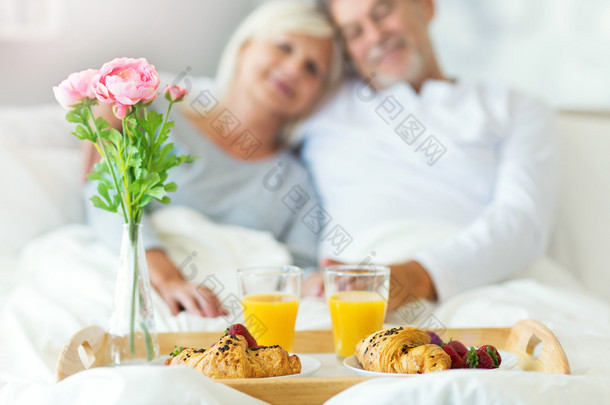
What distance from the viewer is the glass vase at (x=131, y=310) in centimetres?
79

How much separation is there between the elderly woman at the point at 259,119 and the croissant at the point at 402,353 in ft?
2.78

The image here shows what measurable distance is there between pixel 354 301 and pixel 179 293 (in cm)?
41

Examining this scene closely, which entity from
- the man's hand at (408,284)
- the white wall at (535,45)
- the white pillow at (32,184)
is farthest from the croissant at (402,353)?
the white wall at (535,45)

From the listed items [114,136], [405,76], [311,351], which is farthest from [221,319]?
[405,76]

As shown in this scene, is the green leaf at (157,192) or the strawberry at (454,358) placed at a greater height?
the green leaf at (157,192)

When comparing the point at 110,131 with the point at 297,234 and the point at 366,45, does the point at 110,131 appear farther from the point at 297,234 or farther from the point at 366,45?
the point at 366,45

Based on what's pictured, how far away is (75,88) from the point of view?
0.76m

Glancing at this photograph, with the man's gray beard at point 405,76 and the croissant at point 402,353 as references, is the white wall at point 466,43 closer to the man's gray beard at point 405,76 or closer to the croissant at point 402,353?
the man's gray beard at point 405,76

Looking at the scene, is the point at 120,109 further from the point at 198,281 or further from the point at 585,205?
the point at 585,205

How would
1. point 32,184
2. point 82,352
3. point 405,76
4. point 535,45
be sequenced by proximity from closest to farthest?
point 82,352 < point 32,184 < point 405,76 < point 535,45

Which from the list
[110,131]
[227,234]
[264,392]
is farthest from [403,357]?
[227,234]

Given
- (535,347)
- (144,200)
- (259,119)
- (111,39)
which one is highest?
(111,39)

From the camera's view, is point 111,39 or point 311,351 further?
point 111,39

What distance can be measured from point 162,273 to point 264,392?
645 mm
